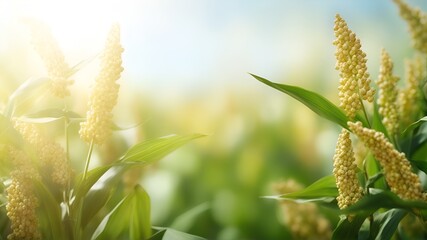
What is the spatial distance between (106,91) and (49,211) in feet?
0.57

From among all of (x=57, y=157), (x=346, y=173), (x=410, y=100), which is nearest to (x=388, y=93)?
(x=410, y=100)

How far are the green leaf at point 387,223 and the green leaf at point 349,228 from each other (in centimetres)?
3

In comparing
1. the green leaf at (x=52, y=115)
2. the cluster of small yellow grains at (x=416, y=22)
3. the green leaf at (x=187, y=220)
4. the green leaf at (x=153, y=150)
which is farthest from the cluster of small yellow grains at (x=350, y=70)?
the green leaf at (x=187, y=220)

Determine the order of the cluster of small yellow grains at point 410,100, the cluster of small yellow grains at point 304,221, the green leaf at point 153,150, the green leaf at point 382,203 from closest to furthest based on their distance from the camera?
the green leaf at point 382,203, the green leaf at point 153,150, the cluster of small yellow grains at point 410,100, the cluster of small yellow grains at point 304,221

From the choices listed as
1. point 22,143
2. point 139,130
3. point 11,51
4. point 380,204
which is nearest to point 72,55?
point 11,51

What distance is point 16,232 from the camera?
2.53ft

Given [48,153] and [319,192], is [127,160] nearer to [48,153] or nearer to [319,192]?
[48,153]

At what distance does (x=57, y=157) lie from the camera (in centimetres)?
78

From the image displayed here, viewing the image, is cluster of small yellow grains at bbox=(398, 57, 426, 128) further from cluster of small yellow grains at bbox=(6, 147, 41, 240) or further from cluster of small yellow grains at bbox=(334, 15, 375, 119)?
cluster of small yellow grains at bbox=(6, 147, 41, 240)

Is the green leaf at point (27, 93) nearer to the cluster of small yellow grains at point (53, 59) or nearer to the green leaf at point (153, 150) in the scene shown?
the cluster of small yellow grains at point (53, 59)

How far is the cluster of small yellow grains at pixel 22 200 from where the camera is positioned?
0.77 metres

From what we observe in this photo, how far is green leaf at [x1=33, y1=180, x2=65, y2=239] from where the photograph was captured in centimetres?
79

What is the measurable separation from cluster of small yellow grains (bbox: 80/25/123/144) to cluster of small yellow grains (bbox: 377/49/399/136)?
354mm

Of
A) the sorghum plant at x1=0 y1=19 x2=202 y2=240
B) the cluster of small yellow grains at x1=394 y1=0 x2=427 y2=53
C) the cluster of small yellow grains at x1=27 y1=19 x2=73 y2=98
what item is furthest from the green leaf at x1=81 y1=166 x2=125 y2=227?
the cluster of small yellow grains at x1=394 y1=0 x2=427 y2=53
